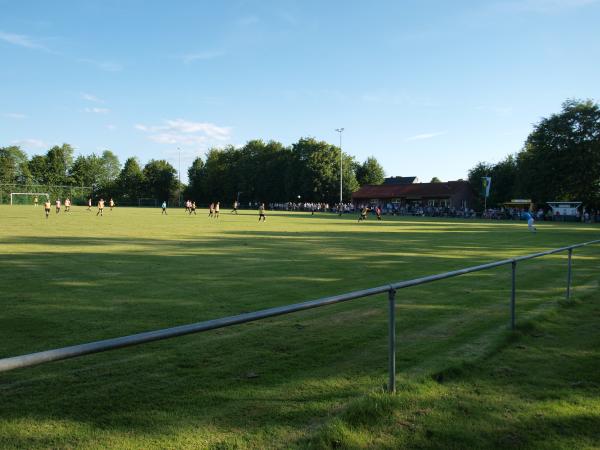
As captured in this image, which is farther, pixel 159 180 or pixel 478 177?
pixel 159 180

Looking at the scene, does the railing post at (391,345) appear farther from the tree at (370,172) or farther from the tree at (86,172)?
the tree at (86,172)

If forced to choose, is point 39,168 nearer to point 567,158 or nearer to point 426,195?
point 426,195

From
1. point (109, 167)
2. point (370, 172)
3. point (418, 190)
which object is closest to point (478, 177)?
point (418, 190)

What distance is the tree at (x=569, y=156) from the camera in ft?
203

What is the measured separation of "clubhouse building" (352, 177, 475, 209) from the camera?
285ft

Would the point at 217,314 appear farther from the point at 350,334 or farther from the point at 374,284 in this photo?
the point at 374,284

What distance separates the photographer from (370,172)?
4712 inches

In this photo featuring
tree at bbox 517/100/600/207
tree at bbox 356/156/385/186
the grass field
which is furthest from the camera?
tree at bbox 356/156/385/186

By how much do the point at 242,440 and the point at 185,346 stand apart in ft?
8.85

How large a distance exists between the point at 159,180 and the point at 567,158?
344 ft

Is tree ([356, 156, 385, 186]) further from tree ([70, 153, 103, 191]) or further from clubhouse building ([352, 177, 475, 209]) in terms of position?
tree ([70, 153, 103, 191])

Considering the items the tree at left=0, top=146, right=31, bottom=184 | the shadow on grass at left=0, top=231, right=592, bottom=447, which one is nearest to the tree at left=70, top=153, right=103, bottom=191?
the tree at left=0, top=146, right=31, bottom=184

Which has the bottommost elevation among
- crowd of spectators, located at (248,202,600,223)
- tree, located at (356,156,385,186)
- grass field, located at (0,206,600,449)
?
grass field, located at (0,206,600,449)

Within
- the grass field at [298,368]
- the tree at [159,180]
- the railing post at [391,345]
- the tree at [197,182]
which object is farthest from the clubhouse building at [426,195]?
the railing post at [391,345]
